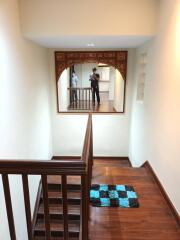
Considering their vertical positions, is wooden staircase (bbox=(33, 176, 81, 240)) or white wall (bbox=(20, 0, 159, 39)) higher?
white wall (bbox=(20, 0, 159, 39))

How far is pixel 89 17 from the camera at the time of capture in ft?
8.84

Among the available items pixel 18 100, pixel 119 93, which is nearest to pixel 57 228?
pixel 18 100

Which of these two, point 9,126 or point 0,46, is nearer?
point 0,46

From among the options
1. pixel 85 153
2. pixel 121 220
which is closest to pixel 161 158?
pixel 121 220

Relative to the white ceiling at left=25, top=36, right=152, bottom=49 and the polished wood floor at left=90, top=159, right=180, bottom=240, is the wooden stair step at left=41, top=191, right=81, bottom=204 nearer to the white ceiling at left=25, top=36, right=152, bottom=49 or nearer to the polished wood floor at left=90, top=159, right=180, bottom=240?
the polished wood floor at left=90, top=159, right=180, bottom=240

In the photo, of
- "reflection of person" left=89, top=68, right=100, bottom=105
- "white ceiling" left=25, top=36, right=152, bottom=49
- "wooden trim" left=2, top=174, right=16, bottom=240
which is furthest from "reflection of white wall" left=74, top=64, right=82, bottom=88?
"wooden trim" left=2, top=174, right=16, bottom=240

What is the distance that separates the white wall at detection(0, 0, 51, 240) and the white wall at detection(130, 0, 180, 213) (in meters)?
1.89

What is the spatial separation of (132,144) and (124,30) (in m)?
2.66

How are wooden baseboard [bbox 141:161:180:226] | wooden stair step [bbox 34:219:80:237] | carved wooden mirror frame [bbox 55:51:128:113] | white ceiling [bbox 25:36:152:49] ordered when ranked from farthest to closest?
carved wooden mirror frame [bbox 55:51:128:113] → wooden stair step [bbox 34:219:80:237] → white ceiling [bbox 25:36:152:49] → wooden baseboard [bbox 141:161:180:226]

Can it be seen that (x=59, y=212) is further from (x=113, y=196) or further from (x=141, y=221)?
(x=141, y=221)

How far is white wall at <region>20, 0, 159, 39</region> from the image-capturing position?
105 inches

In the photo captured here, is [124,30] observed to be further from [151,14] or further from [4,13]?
[4,13]

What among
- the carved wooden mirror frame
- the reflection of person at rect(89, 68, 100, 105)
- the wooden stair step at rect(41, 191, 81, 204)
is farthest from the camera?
the reflection of person at rect(89, 68, 100, 105)

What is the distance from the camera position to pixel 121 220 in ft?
7.00
